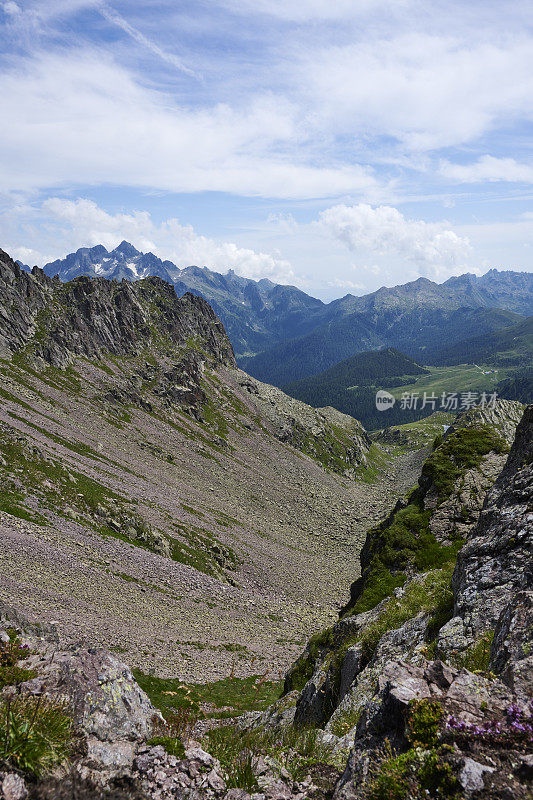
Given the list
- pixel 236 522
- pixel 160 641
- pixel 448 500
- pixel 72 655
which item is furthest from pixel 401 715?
pixel 236 522

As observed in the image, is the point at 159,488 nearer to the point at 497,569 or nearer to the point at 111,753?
the point at 497,569

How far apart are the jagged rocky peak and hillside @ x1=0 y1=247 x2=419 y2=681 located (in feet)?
1.99

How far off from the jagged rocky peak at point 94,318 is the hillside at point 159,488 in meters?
0.61

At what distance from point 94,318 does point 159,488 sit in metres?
84.4

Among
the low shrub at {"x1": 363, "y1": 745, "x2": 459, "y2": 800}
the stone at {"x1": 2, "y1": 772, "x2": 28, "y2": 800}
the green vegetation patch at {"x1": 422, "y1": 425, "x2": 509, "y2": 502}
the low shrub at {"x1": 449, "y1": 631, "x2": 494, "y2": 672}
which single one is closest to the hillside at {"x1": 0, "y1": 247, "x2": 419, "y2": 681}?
the green vegetation patch at {"x1": 422, "y1": 425, "x2": 509, "y2": 502}

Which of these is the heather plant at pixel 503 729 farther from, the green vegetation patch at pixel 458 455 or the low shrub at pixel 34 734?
the green vegetation patch at pixel 458 455

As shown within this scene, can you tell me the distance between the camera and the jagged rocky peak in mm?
114125

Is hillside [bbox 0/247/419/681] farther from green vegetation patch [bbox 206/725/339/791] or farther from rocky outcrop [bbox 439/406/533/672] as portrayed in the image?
rocky outcrop [bbox 439/406/533/672]

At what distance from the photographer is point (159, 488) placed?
7631cm

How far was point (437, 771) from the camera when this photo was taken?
660 centimetres

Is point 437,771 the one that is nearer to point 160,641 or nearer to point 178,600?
point 160,641

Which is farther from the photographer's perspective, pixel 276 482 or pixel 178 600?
pixel 276 482

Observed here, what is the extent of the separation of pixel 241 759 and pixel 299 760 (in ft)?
5.11

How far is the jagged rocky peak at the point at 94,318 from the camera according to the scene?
374 ft
